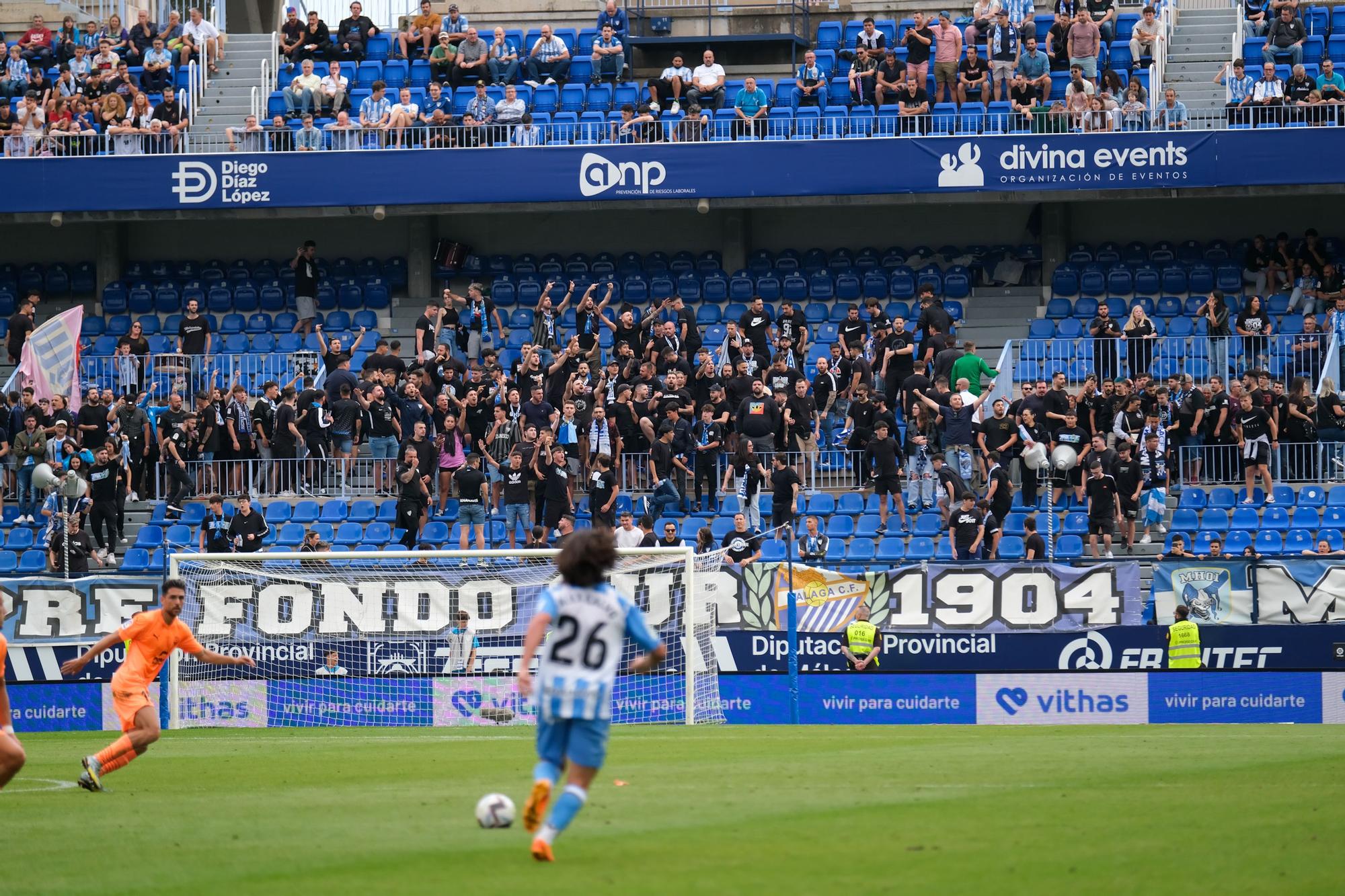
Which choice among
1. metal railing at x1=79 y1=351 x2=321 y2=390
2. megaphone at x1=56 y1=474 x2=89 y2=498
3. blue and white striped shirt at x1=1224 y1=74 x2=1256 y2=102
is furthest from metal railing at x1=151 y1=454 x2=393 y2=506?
blue and white striped shirt at x1=1224 y1=74 x2=1256 y2=102

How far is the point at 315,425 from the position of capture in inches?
1105

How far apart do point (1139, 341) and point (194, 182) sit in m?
16.9

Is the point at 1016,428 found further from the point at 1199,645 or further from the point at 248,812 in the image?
the point at 248,812

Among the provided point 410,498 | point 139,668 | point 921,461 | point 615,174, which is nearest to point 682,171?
point 615,174

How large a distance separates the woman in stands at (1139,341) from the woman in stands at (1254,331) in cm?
146

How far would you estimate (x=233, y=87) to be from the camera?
1372 inches

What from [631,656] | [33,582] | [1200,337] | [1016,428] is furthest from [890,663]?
[33,582]

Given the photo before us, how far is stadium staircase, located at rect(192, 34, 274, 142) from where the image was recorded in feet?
112

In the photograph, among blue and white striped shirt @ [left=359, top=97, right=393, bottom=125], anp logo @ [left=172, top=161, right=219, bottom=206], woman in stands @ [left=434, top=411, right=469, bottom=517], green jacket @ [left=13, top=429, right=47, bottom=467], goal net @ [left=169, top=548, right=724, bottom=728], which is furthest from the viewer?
blue and white striped shirt @ [left=359, top=97, right=393, bottom=125]

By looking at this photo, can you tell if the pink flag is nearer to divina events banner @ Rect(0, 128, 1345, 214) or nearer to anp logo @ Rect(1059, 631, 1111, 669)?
divina events banner @ Rect(0, 128, 1345, 214)

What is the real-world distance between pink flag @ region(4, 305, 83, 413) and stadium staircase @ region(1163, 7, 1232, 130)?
1950 centimetres

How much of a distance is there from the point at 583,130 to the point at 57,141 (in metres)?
9.69

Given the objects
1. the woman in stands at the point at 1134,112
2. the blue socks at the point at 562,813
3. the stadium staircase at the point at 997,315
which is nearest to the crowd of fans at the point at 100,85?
the stadium staircase at the point at 997,315

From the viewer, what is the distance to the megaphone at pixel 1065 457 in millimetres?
25906
